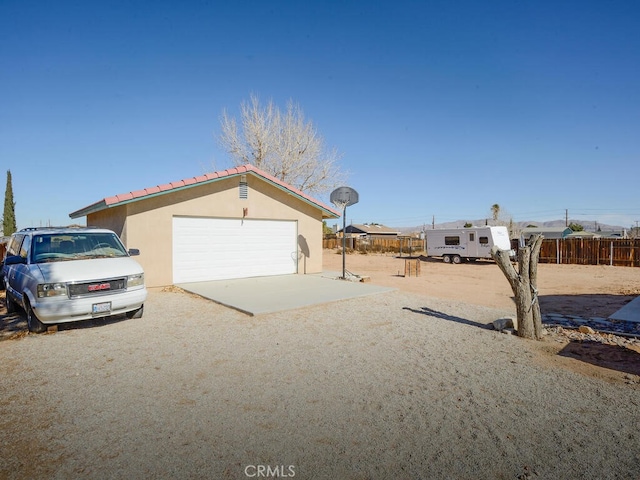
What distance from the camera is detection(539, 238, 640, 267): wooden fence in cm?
2198

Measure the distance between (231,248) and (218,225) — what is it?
93cm

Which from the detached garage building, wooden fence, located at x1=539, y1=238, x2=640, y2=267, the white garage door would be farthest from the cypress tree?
Result: wooden fence, located at x1=539, y1=238, x2=640, y2=267

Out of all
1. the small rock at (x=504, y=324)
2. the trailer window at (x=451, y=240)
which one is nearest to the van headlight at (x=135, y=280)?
the small rock at (x=504, y=324)

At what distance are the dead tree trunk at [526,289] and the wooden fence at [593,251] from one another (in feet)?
71.7

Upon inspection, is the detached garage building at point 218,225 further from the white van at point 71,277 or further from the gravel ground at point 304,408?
the gravel ground at point 304,408

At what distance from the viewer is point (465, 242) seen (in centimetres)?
2417

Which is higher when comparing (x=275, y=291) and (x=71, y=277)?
(x=71, y=277)

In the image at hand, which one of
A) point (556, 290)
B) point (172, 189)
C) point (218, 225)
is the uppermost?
point (172, 189)

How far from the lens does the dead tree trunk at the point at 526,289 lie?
19.8 feet

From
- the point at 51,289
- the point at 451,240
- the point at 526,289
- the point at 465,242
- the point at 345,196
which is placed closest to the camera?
the point at 51,289

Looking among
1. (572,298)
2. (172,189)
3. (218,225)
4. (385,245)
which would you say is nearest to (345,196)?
(218,225)

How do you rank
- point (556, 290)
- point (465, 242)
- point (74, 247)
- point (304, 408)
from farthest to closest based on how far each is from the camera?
1. point (465, 242)
2. point (556, 290)
3. point (74, 247)
4. point (304, 408)

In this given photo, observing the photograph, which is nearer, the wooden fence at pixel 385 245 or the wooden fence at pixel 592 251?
the wooden fence at pixel 592 251

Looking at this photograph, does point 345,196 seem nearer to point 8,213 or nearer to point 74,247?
point 74,247
